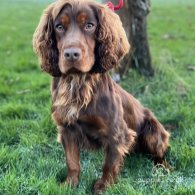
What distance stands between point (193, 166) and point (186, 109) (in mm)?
1360

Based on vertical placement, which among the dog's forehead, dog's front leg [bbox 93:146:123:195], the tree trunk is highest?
the dog's forehead

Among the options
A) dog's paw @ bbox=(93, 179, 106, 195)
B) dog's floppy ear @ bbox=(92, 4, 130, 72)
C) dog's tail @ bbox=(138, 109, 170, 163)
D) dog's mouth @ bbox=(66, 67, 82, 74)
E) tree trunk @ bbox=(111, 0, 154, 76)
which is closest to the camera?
dog's mouth @ bbox=(66, 67, 82, 74)

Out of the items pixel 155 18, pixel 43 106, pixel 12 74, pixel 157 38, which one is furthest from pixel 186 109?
pixel 155 18

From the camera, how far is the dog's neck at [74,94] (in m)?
3.70

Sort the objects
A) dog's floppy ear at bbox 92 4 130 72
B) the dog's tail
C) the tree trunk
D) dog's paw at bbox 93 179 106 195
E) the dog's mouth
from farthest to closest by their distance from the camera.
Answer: the tree trunk, the dog's tail, dog's paw at bbox 93 179 106 195, dog's floppy ear at bbox 92 4 130 72, the dog's mouth

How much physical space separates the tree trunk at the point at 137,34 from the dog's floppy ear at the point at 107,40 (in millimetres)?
2402

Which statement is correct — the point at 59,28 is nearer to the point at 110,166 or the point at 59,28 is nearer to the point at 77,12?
the point at 77,12

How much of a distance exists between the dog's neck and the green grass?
1.83 ft

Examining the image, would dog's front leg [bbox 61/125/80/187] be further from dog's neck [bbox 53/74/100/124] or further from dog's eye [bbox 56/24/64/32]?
dog's eye [bbox 56/24/64/32]

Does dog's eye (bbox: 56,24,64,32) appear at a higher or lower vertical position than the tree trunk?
higher

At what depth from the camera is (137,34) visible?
6340 millimetres

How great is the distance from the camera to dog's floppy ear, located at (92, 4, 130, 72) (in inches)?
141

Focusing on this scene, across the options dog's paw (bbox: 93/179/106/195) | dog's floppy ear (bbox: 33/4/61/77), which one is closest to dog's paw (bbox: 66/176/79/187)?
dog's paw (bbox: 93/179/106/195)

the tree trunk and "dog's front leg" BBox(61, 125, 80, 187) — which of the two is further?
the tree trunk
